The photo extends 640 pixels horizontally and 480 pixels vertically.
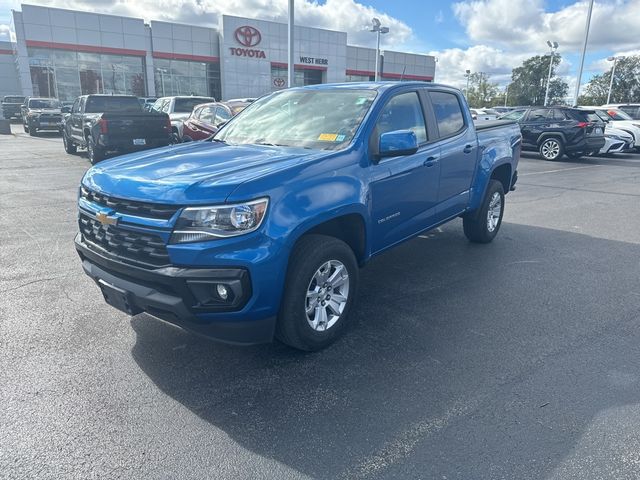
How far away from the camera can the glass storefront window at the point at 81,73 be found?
116 feet

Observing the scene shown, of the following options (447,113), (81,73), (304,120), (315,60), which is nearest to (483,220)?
(447,113)

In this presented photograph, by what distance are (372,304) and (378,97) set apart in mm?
1840

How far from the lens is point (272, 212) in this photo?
2.90 metres

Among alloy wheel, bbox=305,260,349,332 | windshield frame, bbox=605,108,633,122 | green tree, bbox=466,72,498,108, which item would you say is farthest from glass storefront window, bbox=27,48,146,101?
green tree, bbox=466,72,498,108

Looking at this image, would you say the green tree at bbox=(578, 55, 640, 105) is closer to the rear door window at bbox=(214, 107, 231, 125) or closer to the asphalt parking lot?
the rear door window at bbox=(214, 107, 231, 125)

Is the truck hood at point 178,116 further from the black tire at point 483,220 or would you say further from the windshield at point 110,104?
the black tire at point 483,220

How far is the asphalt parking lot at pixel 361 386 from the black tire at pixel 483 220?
923 mm

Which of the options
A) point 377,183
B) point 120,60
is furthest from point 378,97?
point 120,60

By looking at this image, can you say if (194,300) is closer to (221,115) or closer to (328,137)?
(328,137)

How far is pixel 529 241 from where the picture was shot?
655 cm

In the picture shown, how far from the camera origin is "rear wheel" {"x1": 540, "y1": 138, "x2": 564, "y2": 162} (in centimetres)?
1584

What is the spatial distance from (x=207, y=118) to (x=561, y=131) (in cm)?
1130

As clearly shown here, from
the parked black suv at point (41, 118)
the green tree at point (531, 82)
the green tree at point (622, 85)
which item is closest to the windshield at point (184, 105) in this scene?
the parked black suv at point (41, 118)

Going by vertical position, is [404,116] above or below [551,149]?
above
